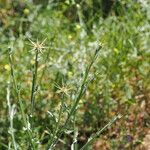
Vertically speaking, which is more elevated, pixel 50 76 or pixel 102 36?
pixel 102 36

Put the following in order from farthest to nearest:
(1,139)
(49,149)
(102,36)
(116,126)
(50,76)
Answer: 1. (102,36)
2. (50,76)
3. (116,126)
4. (1,139)
5. (49,149)

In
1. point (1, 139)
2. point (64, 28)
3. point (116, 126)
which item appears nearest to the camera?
point (1, 139)

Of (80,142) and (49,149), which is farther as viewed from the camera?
(80,142)

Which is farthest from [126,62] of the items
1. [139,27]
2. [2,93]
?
[2,93]

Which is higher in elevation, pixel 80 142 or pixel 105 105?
pixel 105 105

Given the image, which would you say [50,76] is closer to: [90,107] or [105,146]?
[90,107]

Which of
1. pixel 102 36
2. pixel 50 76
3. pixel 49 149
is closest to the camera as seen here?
pixel 49 149

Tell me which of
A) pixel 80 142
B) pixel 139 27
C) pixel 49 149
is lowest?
pixel 80 142

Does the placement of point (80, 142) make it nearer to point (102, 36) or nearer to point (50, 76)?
point (50, 76)

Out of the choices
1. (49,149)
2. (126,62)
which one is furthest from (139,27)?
(49,149)
